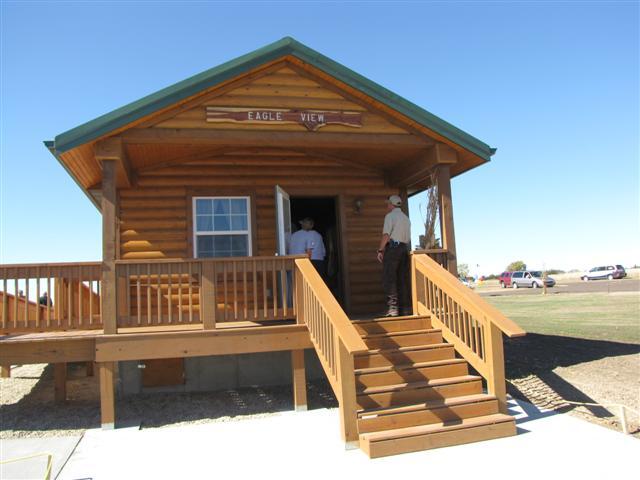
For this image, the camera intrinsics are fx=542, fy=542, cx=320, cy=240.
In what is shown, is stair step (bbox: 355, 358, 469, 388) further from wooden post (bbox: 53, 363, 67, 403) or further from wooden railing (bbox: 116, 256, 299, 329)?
wooden post (bbox: 53, 363, 67, 403)

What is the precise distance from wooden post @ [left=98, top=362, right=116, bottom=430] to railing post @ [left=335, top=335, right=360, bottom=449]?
3.11 meters

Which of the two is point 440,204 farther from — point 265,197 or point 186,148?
point 186,148

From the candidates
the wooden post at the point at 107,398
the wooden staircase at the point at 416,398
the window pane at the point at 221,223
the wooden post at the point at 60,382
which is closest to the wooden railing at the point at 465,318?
the wooden staircase at the point at 416,398

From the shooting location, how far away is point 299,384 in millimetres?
7293

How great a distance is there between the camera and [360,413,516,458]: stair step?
205 inches

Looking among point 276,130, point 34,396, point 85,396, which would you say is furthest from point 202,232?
point 34,396

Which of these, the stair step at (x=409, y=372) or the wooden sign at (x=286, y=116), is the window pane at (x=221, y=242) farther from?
the stair step at (x=409, y=372)

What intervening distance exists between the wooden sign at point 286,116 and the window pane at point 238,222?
210cm

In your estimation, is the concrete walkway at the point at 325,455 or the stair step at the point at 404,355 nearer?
the concrete walkway at the point at 325,455

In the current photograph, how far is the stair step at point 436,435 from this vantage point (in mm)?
5219

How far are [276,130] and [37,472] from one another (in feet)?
16.3

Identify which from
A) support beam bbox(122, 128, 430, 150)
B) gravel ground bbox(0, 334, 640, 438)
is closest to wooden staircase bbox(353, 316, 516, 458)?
gravel ground bbox(0, 334, 640, 438)

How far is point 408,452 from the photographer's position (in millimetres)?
5273

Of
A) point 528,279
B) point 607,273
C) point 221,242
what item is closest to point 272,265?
point 221,242
